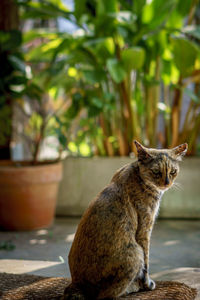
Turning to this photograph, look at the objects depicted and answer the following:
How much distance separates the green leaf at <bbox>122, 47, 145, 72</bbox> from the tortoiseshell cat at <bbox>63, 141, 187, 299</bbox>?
1.44 metres

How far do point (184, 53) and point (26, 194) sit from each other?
5.54 ft

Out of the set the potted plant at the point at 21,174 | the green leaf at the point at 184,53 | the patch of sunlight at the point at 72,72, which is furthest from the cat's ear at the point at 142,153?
the patch of sunlight at the point at 72,72

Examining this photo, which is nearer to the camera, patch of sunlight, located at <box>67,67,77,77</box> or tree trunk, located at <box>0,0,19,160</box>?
tree trunk, located at <box>0,0,19,160</box>

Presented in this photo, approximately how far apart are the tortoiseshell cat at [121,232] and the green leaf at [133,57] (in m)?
1.44

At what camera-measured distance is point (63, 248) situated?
275 cm

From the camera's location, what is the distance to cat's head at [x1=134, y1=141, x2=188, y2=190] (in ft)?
5.39

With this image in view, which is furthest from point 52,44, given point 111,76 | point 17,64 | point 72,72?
point 111,76

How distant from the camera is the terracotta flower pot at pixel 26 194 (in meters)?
3.15

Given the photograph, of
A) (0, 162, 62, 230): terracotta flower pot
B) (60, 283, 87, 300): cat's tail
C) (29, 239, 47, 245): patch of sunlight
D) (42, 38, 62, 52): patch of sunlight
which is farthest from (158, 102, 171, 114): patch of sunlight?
(60, 283, 87, 300): cat's tail

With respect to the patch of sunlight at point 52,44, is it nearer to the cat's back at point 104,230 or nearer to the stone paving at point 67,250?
the stone paving at point 67,250

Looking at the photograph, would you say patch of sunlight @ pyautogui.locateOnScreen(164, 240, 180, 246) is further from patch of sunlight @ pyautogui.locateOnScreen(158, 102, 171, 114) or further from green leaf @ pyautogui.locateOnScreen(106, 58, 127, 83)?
green leaf @ pyautogui.locateOnScreen(106, 58, 127, 83)

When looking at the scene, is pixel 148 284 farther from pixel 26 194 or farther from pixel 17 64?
pixel 17 64

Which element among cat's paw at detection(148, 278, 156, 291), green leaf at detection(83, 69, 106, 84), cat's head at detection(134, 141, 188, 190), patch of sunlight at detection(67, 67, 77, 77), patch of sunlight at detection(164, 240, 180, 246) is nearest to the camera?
cat's head at detection(134, 141, 188, 190)

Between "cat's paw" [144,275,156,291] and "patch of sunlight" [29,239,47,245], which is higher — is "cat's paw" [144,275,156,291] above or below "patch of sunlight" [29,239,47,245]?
above
